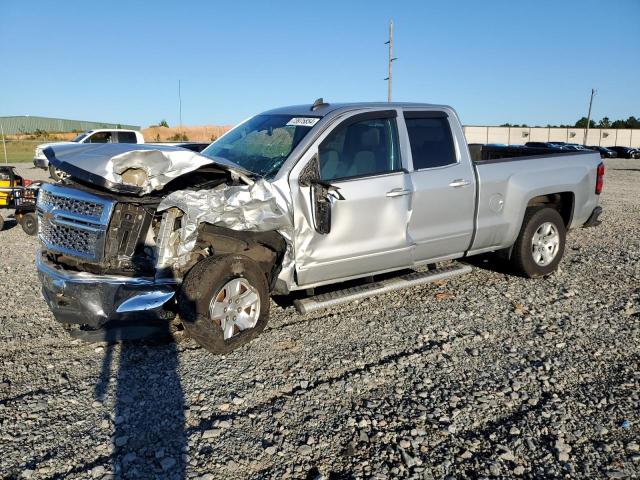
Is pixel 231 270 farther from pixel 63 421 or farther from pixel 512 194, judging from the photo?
pixel 512 194

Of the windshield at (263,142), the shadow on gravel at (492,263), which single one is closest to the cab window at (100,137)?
the windshield at (263,142)

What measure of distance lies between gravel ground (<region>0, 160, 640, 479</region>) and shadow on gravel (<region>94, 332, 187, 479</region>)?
12 mm

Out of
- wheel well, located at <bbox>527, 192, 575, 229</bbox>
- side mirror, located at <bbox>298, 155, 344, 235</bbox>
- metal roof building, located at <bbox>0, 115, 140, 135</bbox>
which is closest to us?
side mirror, located at <bbox>298, 155, 344, 235</bbox>

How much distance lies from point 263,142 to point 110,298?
2044 millimetres

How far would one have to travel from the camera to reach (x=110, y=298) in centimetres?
373

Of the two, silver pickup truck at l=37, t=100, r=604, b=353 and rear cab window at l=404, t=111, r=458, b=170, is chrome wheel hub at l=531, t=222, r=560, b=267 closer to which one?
silver pickup truck at l=37, t=100, r=604, b=353

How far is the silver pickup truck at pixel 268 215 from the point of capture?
12.5 ft

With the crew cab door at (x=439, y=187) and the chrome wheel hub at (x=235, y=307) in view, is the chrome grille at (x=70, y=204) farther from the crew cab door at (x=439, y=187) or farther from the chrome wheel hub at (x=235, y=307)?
the crew cab door at (x=439, y=187)

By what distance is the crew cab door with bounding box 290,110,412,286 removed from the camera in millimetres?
4422

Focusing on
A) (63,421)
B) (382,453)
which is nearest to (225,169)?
(63,421)

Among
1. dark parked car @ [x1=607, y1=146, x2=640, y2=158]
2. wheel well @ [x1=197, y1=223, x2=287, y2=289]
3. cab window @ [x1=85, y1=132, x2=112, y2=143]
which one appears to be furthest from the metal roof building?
wheel well @ [x1=197, y1=223, x2=287, y2=289]

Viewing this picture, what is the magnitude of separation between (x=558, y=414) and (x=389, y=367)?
1.17 m

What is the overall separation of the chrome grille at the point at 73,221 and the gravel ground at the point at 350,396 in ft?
2.85

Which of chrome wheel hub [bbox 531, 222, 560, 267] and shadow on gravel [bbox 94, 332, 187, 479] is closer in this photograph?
shadow on gravel [bbox 94, 332, 187, 479]
